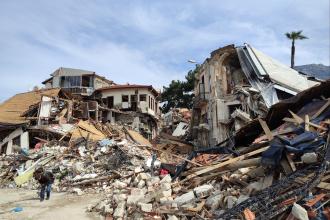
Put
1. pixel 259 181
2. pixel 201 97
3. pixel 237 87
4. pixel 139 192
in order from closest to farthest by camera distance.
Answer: pixel 259 181 < pixel 139 192 < pixel 237 87 < pixel 201 97

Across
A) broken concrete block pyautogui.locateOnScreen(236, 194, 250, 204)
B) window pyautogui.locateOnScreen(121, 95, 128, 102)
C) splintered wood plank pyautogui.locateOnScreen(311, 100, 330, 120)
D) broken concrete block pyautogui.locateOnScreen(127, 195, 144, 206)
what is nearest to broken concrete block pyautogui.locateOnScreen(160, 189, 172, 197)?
broken concrete block pyautogui.locateOnScreen(127, 195, 144, 206)

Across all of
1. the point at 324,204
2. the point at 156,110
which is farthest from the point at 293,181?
the point at 156,110

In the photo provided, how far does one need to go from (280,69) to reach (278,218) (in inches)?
851

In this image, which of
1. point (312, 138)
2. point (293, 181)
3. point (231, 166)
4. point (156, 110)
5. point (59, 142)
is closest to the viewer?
point (293, 181)

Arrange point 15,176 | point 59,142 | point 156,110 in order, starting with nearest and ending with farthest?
point 15,176, point 59,142, point 156,110

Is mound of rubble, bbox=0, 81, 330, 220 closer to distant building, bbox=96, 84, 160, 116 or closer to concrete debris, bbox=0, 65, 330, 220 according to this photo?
concrete debris, bbox=0, 65, 330, 220

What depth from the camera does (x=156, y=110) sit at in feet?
155

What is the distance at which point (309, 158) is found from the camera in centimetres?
827

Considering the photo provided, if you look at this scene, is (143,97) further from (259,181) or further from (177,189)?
(259,181)

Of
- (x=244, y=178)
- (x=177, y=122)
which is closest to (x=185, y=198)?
(x=244, y=178)

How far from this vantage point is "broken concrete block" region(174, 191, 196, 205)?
9.80m

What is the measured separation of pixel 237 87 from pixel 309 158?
56.5 feet

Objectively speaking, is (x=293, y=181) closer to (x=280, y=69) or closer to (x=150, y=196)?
(x=150, y=196)

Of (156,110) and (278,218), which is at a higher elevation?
(156,110)
